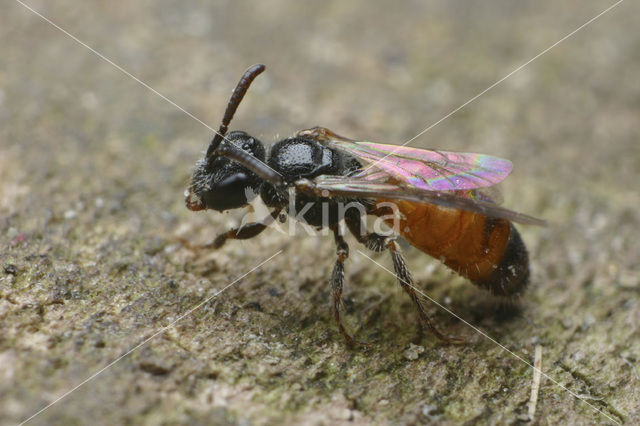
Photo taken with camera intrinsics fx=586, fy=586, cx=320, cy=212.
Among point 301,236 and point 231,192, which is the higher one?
point 231,192

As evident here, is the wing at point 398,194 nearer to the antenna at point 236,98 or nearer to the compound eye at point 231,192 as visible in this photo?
the compound eye at point 231,192

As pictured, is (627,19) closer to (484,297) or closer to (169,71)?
(484,297)

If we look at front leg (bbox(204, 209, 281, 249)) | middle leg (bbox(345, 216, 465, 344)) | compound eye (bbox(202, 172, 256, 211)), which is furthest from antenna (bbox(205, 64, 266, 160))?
middle leg (bbox(345, 216, 465, 344))

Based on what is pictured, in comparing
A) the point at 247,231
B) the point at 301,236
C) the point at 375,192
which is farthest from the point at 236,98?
the point at 301,236

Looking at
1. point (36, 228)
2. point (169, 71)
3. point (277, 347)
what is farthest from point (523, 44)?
point (36, 228)

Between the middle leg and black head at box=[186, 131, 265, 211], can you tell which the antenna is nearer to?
black head at box=[186, 131, 265, 211]

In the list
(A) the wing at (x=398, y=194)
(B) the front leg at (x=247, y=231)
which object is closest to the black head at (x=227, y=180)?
(B) the front leg at (x=247, y=231)

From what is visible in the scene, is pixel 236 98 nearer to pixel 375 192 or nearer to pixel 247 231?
pixel 247 231
